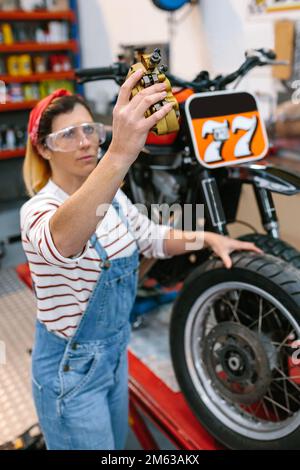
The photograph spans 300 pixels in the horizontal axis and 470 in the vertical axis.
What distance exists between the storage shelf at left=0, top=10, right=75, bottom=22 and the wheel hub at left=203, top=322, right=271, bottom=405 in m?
2.66

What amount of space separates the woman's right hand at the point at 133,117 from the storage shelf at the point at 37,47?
2.74 metres

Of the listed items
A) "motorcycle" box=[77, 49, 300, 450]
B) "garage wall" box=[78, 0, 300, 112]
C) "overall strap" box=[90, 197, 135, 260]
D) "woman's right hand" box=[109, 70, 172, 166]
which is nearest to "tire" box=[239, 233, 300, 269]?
"motorcycle" box=[77, 49, 300, 450]

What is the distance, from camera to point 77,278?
75 cm

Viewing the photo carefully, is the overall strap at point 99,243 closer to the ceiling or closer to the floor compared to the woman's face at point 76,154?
closer to the floor

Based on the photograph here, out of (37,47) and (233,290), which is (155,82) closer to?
(233,290)

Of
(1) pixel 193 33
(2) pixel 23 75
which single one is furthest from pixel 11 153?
(1) pixel 193 33

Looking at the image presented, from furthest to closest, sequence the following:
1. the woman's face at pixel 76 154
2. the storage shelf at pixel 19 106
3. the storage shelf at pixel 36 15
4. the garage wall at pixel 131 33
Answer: the storage shelf at pixel 19 106, the storage shelf at pixel 36 15, the garage wall at pixel 131 33, the woman's face at pixel 76 154

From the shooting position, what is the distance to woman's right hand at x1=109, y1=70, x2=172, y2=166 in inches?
16.1

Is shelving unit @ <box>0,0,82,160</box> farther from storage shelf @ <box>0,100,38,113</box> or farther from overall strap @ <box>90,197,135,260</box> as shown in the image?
overall strap @ <box>90,197,135,260</box>

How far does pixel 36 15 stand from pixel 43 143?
2615mm

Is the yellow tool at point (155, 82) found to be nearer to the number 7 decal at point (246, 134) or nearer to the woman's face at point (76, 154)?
the woman's face at point (76, 154)

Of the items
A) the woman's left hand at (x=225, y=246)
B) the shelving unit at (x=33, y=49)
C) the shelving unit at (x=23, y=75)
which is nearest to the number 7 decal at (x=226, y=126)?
the woman's left hand at (x=225, y=246)

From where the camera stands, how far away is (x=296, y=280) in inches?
31.5

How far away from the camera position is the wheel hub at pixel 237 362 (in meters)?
0.89
